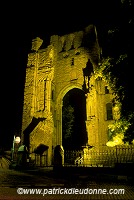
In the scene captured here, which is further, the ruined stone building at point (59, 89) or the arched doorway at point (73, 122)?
the arched doorway at point (73, 122)

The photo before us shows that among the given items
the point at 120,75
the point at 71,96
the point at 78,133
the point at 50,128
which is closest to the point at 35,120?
the point at 50,128

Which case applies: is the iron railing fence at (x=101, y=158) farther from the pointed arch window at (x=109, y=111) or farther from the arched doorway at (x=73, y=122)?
the arched doorway at (x=73, y=122)

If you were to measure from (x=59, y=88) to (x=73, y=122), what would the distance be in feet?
24.0

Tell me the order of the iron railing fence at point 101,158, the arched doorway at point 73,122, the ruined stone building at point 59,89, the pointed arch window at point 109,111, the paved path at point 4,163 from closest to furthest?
the iron railing fence at point 101,158, the paved path at point 4,163, the ruined stone building at point 59,89, the pointed arch window at point 109,111, the arched doorway at point 73,122

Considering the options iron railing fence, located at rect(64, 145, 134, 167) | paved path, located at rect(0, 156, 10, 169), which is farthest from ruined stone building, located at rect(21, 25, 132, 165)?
iron railing fence, located at rect(64, 145, 134, 167)

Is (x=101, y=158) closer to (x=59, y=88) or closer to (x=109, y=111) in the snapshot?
(x=109, y=111)

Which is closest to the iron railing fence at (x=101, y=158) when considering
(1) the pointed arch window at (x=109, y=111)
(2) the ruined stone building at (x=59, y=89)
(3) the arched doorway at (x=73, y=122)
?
(2) the ruined stone building at (x=59, y=89)

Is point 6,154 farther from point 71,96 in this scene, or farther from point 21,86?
point 71,96

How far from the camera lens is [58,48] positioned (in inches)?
1152

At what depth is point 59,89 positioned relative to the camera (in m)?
27.4

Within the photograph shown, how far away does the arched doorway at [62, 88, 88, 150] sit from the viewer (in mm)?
30430

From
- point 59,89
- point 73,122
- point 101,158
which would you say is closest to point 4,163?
point 101,158

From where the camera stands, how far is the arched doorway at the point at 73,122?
30430 mm

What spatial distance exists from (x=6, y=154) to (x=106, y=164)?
1166 cm
